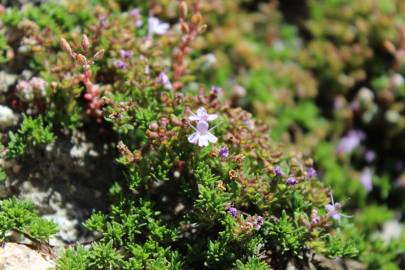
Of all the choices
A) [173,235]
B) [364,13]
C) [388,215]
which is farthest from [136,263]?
[364,13]

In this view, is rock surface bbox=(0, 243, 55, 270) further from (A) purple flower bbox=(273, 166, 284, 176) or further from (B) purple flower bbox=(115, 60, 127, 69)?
(A) purple flower bbox=(273, 166, 284, 176)

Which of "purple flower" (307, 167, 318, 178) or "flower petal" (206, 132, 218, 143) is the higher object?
"flower petal" (206, 132, 218, 143)

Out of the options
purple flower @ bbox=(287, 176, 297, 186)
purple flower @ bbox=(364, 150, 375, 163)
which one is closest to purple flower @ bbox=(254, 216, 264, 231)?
purple flower @ bbox=(287, 176, 297, 186)

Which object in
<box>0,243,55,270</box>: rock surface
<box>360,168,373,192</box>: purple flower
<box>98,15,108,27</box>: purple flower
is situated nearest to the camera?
<box>0,243,55,270</box>: rock surface

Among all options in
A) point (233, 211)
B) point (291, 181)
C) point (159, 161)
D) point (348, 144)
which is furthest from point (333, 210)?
point (348, 144)

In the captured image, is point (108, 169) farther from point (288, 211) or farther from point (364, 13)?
point (364, 13)
